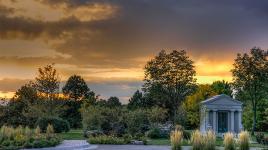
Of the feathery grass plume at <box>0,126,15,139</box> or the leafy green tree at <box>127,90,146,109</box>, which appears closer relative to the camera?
the feathery grass plume at <box>0,126,15,139</box>

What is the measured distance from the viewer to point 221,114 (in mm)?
55469

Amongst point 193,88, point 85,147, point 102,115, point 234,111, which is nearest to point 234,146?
point 85,147

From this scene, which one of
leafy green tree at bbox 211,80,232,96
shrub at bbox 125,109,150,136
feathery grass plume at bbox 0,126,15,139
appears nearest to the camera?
feathery grass plume at bbox 0,126,15,139

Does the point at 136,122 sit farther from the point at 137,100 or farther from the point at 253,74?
the point at 137,100

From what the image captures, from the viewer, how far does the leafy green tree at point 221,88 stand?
8381cm

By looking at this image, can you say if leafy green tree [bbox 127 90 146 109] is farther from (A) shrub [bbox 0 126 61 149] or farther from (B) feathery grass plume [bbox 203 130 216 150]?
(B) feathery grass plume [bbox 203 130 216 150]

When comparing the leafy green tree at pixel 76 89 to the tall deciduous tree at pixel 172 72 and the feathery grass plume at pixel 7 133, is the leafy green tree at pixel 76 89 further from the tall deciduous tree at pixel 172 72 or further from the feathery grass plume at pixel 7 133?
the feathery grass plume at pixel 7 133

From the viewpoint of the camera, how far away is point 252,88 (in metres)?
57.8

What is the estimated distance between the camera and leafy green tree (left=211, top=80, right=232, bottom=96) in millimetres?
83812

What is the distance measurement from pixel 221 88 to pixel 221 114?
99.7ft

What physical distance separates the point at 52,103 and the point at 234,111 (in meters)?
20.4

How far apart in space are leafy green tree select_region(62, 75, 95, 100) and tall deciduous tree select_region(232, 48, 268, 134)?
35243 millimetres

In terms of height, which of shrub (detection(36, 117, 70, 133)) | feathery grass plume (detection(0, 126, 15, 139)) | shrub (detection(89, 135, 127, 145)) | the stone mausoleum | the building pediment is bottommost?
shrub (detection(89, 135, 127, 145))

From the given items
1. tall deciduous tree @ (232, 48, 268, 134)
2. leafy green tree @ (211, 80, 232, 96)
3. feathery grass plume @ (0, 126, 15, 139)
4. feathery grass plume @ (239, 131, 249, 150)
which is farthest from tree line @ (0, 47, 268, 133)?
feathery grass plume @ (239, 131, 249, 150)
